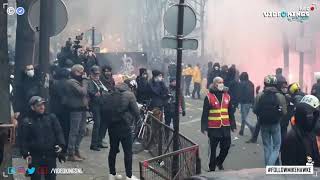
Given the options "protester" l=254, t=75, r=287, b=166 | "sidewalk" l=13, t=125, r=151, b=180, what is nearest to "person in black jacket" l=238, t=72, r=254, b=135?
"sidewalk" l=13, t=125, r=151, b=180

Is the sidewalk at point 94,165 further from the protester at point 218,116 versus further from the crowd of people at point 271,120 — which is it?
the crowd of people at point 271,120

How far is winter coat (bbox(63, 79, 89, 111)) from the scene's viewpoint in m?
10.2

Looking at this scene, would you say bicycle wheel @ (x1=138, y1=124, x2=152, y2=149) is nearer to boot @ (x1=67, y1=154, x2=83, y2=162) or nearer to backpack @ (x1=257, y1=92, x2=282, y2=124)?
boot @ (x1=67, y1=154, x2=83, y2=162)

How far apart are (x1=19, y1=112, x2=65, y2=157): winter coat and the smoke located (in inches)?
884

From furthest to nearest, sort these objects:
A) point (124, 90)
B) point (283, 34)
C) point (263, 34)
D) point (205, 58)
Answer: point (205, 58) → point (263, 34) → point (283, 34) → point (124, 90)

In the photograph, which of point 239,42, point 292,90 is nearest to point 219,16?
point 239,42

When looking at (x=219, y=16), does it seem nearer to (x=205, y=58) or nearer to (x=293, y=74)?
(x=205, y=58)

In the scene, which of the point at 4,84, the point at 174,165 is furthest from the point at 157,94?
the point at 4,84

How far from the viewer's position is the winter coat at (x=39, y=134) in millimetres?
7609

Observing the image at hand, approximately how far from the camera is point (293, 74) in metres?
31.5

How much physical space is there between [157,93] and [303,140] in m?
6.76

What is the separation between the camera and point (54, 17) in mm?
8688

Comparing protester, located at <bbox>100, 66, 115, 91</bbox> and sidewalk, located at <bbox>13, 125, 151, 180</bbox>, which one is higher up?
protester, located at <bbox>100, 66, 115, 91</bbox>

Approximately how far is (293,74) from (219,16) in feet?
35.9
